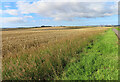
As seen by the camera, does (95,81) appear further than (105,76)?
No

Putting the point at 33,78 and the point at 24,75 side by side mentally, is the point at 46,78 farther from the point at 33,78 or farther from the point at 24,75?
the point at 24,75

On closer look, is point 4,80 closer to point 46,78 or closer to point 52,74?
point 46,78

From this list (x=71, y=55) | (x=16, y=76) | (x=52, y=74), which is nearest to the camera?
(x=16, y=76)

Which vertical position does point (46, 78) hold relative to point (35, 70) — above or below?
below

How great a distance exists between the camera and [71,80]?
122 inches

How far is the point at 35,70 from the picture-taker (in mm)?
3484

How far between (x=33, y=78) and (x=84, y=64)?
219 cm

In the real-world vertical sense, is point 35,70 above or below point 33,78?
above

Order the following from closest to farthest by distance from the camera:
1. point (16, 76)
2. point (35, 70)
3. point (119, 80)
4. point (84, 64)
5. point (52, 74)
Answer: point (119, 80) → point (16, 76) → point (35, 70) → point (52, 74) → point (84, 64)

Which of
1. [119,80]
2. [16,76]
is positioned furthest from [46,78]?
[119,80]

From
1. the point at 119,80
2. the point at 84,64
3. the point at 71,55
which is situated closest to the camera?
the point at 119,80

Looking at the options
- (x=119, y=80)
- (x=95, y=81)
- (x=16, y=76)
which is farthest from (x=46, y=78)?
(x=119, y=80)

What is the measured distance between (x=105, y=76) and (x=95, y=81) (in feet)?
1.71

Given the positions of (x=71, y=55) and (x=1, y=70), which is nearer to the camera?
(x=1, y=70)
